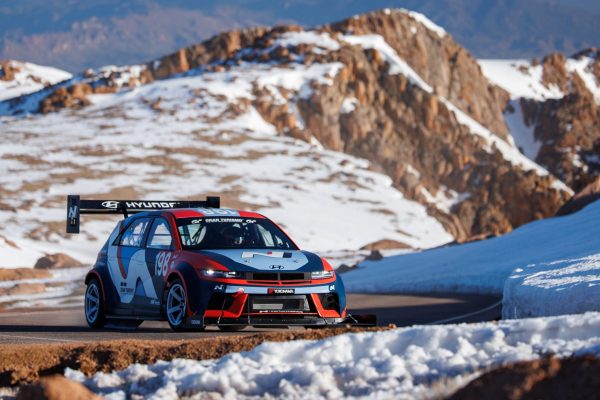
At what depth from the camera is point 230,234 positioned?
14.5 metres

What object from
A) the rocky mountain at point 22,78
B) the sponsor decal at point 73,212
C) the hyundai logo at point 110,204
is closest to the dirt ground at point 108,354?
the sponsor decal at point 73,212

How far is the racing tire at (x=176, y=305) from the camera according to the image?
535 inches

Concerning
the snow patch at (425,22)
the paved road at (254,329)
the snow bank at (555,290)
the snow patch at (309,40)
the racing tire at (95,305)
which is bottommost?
the paved road at (254,329)

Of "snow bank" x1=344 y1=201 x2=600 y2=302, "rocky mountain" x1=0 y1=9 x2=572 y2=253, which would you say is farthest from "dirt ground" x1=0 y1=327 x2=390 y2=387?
"rocky mountain" x1=0 y1=9 x2=572 y2=253

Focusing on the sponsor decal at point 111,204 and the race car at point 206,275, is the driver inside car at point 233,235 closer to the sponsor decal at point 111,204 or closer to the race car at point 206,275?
the race car at point 206,275

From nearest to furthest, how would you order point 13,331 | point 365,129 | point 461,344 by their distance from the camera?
point 461,344
point 13,331
point 365,129

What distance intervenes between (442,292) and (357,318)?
41.3 feet

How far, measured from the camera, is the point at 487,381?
7016 millimetres

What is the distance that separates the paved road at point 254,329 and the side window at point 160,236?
3.24 ft

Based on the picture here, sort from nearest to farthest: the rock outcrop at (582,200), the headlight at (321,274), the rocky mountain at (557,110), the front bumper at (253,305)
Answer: the front bumper at (253,305)
the headlight at (321,274)
the rock outcrop at (582,200)
the rocky mountain at (557,110)

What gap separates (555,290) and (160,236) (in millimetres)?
4646

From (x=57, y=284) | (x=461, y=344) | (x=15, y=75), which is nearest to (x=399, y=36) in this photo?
(x=15, y=75)

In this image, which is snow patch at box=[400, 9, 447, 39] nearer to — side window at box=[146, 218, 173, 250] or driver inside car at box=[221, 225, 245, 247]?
side window at box=[146, 218, 173, 250]

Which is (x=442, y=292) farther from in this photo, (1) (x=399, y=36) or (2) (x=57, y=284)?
(1) (x=399, y=36)
